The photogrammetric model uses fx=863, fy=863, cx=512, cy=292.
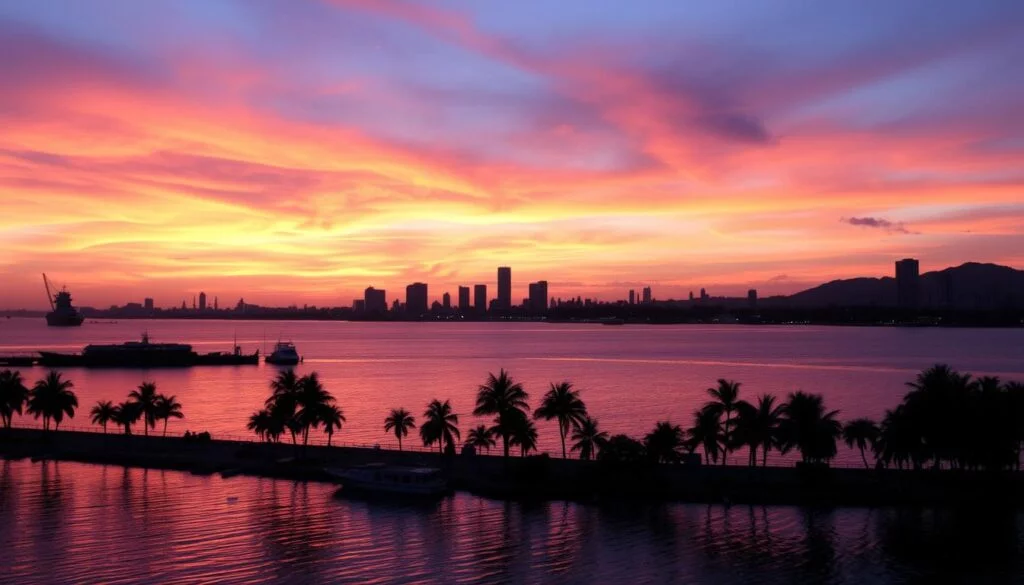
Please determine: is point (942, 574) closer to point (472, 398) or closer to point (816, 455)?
point (816, 455)

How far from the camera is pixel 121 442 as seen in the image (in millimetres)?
47031

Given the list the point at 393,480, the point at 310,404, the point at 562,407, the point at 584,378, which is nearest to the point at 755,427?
the point at 562,407

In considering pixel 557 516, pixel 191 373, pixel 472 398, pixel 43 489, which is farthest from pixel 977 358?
pixel 43 489

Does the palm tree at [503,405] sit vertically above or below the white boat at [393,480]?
above

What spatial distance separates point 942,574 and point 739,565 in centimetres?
580

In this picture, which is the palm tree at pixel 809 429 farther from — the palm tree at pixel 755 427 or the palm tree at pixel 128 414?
the palm tree at pixel 128 414

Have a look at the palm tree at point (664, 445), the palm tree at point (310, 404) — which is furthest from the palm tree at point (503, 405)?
the palm tree at point (310, 404)

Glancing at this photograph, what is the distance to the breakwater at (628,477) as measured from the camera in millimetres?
32969

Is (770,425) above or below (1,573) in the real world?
above

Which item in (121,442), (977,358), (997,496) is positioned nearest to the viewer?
(997,496)

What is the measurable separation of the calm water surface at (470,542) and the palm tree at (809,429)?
399 centimetres

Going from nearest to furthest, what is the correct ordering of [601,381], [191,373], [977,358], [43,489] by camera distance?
[43,489] → [601,381] → [191,373] → [977,358]

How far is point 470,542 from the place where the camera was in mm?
29594

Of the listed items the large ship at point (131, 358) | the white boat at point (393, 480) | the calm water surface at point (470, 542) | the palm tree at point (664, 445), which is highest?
the large ship at point (131, 358)
